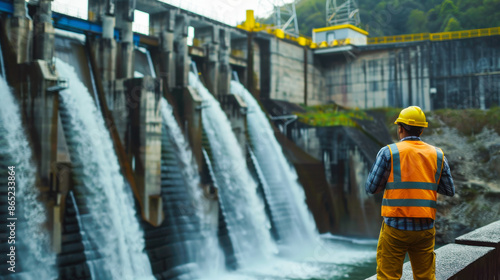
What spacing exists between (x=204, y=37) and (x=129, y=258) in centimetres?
1292

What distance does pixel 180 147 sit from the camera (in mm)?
15461

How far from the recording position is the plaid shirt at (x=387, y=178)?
125 inches

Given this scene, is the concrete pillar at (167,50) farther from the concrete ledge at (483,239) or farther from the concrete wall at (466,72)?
the concrete wall at (466,72)

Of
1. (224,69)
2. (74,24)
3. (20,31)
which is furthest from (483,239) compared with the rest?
(224,69)

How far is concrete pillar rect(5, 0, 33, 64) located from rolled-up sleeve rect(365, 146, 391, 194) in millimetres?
11159

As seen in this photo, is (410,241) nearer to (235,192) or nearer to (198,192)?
(198,192)

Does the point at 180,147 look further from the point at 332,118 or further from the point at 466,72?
the point at 466,72

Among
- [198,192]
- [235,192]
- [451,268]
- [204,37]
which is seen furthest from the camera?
[204,37]

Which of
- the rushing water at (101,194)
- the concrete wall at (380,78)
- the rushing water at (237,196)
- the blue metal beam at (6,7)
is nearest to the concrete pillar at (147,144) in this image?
the rushing water at (101,194)

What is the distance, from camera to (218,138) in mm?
17266

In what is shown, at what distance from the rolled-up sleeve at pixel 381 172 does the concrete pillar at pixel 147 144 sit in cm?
1006

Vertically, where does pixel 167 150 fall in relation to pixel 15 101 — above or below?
below

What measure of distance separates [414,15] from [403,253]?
3936 centimetres

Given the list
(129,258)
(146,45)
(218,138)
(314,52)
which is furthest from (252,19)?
(129,258)
